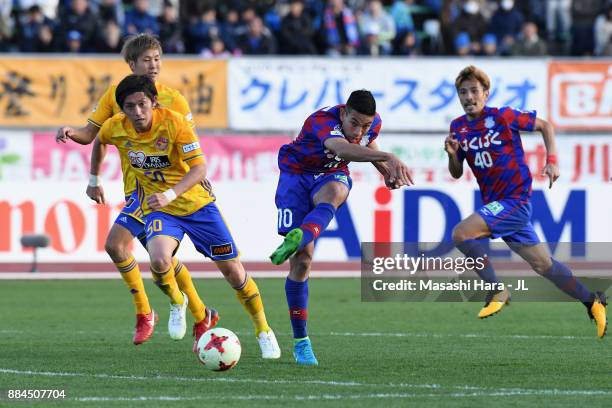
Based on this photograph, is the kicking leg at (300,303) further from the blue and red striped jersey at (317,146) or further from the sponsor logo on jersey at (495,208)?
the sponsor logo on jersey at (495,208)

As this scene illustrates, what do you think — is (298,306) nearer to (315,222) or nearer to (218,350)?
(315,222)

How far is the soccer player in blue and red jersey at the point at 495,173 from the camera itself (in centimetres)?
1118

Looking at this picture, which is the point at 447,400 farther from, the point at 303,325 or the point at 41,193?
the point at 41,193

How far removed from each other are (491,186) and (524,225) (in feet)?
1.56

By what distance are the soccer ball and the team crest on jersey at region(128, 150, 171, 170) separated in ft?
4.77

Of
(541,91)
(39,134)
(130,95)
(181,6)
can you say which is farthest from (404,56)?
(130,95)

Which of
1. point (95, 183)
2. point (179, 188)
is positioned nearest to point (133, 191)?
point (95, 183)

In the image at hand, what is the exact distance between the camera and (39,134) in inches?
741

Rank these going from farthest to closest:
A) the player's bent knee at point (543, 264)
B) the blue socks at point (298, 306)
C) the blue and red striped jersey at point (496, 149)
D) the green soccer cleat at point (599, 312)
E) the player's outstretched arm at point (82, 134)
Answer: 1. the blue and red striped jersey at point (496, 149)
2. the player's bent knee at point (543, 264)
3. the green soccer cleat at point (599, 312)
4. the player's outstretched arm at point (82, 134)
5. the blue socks at point (298, 306)

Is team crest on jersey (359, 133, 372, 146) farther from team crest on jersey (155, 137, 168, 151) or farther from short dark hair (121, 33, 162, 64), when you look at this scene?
short dark hair (121, 33, 162, 64)

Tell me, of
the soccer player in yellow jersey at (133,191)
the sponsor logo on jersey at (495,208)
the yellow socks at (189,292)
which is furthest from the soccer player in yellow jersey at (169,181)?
the sponsor logo on jersey at (495,208)

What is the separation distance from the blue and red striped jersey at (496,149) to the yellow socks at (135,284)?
3073 mm

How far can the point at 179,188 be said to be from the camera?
29.3ft

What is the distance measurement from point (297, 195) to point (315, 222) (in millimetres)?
609
